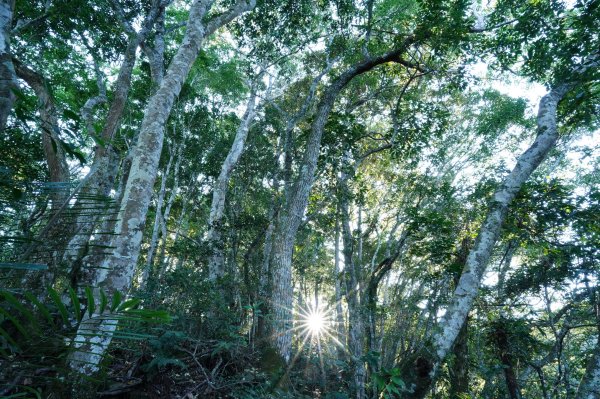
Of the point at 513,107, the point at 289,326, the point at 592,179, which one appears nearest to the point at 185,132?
the point at 289,326

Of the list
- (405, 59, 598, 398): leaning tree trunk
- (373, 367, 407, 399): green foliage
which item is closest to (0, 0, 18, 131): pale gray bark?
(373, 367, 407, 399): green foliage

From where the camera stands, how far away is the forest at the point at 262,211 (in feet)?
4.61

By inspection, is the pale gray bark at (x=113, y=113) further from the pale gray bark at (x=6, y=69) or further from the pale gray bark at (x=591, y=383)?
the pale gray bark at (x=591, y=383)

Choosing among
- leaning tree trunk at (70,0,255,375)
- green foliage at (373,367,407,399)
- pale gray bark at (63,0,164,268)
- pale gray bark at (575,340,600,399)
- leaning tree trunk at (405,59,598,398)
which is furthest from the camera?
pale gray bark at (63,0,164,268)

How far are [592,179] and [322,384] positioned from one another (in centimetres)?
1568

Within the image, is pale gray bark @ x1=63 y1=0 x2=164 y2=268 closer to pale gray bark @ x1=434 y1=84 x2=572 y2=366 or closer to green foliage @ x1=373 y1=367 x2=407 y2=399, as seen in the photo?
green foliage @ x1=373 y1=367 x2=407 y2=399

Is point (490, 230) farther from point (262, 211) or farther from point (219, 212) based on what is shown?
point (262, 211)

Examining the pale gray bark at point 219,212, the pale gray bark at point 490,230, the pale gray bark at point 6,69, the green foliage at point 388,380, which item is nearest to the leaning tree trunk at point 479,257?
the pale gray bark at point 490,230

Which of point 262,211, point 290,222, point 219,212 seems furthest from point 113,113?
point 262,211

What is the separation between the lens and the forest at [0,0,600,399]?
4.61 ft

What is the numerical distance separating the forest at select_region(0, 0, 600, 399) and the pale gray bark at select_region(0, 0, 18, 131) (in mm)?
17

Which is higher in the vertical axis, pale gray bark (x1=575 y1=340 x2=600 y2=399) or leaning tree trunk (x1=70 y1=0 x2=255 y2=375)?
leaning tree trunk (x1=70 y1=0 x2=255 y2=375)

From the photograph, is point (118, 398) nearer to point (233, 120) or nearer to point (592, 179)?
point (233, 120)

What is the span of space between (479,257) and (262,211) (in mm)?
9549
